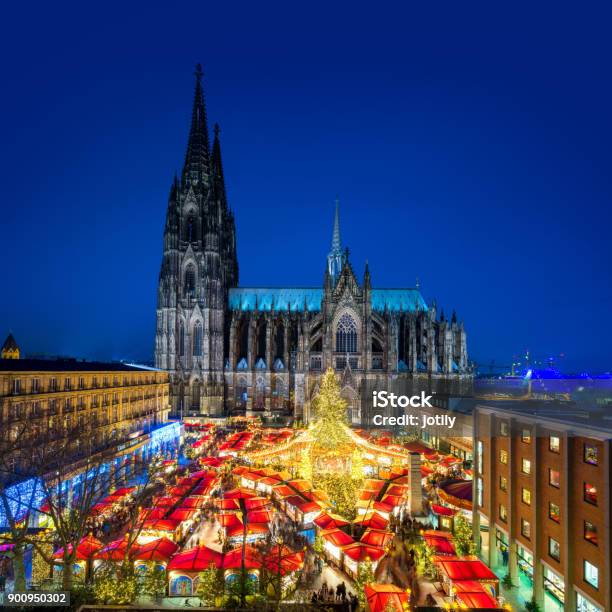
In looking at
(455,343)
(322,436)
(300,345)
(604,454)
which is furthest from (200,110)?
(604,454)

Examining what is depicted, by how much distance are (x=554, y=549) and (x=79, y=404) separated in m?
37.6

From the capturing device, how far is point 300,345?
64438 millimetres

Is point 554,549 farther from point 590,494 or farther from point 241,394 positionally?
point 241,394

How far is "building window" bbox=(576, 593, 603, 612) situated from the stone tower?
180 ft

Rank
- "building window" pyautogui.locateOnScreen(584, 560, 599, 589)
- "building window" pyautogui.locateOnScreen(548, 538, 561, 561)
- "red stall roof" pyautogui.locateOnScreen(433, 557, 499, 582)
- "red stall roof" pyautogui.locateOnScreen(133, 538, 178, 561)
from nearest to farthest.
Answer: "building window" pyautogui.locateOnScreen(584, 560, 599, 589) → "building window" pyautogui.locateOnScreen(548, 538, 561, 561) → "red stall roof" pyautogui.locateOnScreen(433, 557, 499, 582) → "red stall roof" pyautogui.locateOnScreen(133, 538, 178, 561)

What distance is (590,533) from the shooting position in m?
16.7

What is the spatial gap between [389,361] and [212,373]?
28.1m

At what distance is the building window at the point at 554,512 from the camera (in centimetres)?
1876

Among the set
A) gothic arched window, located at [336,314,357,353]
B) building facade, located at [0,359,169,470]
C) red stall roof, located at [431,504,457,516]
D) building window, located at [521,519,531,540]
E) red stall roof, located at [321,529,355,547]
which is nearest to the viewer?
building window, located at [521,519,531,540]

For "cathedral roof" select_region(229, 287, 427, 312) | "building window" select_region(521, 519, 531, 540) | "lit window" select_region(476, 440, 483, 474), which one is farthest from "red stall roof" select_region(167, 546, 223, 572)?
"cathedral roof" select_region(229, 287, 427, 312)

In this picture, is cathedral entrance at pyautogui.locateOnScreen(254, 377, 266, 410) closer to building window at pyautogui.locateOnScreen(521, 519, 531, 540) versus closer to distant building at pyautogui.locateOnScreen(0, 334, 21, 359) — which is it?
distant building at pyautogui.locateOnScreen(0, 334, 21, 359)

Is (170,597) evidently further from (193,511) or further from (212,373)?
(212,373)

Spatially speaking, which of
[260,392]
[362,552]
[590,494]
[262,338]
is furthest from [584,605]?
[262,338]

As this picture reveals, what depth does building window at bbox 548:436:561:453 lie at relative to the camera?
748 inches
